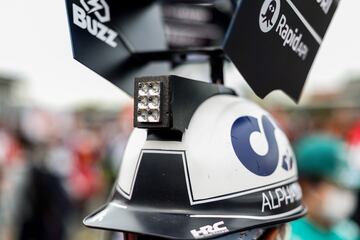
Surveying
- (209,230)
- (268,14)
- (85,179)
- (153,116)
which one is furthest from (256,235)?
(85,179)

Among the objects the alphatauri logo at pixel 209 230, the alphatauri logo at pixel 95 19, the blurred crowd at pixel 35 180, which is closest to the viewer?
the alphatauri logo at pixel 209 230

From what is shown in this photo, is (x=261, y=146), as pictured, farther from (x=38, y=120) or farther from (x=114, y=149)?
(x=38, y=120)

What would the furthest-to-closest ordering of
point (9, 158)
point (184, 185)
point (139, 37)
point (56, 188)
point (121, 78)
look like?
point (9, 158) < point (56, 188) < point (139, 37) < point (121, 78) < point (184, 185)

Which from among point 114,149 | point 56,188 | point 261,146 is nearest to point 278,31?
point 261,146

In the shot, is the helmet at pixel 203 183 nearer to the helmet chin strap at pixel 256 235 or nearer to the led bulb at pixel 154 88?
the helmet chin strap at pixel 256 235

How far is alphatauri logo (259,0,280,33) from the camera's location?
188cm

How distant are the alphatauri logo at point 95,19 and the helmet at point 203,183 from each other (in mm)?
373

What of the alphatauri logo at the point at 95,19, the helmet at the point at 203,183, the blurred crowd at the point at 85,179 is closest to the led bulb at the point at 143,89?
the helmet at the point at 203,183

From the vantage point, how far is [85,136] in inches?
580

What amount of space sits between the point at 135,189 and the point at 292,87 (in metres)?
0.68

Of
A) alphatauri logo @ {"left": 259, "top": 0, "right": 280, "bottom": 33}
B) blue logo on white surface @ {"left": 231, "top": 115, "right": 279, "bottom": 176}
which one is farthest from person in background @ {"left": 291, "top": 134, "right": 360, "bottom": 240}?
alphatauri logo @ {"left": 259, "top": 0, "right": 280, "bottom": 33}

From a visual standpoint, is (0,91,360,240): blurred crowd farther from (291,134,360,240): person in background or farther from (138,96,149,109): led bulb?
(138,96,149,109): led bulb

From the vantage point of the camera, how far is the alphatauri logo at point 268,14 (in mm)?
1878

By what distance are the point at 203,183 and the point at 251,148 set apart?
23cm
